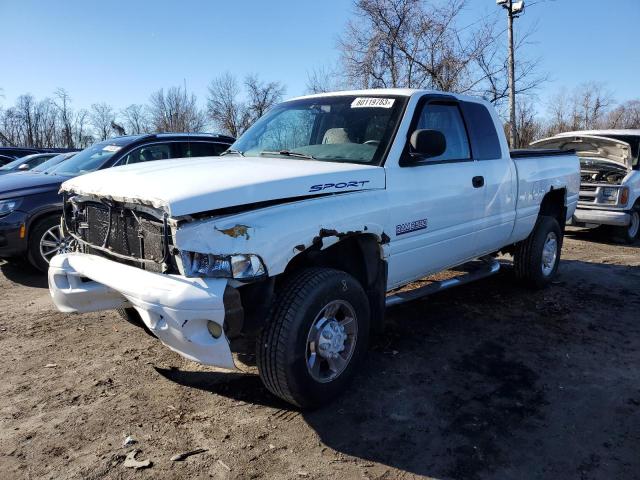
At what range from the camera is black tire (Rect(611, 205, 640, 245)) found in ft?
30.3

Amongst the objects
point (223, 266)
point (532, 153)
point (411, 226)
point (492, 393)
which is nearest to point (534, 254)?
point (532, 153)

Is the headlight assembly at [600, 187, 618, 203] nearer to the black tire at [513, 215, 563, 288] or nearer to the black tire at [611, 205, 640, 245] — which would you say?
the black tire at [611, 205, 640, 245]

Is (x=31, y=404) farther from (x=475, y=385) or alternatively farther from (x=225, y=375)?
(x=475, y=385)

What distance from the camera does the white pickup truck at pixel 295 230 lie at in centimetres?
267

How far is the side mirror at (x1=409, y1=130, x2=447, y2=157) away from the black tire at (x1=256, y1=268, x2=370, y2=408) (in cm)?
116

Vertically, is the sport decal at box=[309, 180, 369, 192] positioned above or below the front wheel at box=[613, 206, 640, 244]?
above

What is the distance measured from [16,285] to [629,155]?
33.6 feet

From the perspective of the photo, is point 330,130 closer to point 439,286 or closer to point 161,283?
point 439,286

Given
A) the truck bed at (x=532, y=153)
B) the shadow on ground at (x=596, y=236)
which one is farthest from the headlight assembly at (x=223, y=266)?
the shadow on ground at (x=596, y=236)

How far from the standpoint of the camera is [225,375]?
3.69m

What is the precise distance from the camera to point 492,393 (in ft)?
11.3

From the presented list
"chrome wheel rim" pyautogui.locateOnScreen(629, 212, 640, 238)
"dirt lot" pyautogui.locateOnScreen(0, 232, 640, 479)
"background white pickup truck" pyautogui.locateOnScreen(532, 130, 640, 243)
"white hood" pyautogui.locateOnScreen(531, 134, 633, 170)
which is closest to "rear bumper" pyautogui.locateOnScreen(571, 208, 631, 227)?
"background white pickup truck" pyautogui.locateOnScreen(532, 130, 640, 243)

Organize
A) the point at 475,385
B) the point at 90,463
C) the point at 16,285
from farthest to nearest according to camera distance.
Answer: the point at 16,285 → the point at 475,385 → the point at 90,463

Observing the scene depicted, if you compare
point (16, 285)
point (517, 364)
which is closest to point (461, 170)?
point (517, 364)
